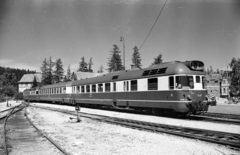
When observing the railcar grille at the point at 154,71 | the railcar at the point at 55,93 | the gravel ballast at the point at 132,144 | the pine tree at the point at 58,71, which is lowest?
the gravel ballast at the point at 132,144

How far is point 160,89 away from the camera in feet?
46.5

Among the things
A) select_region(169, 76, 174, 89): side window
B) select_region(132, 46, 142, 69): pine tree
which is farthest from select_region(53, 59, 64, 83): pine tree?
select_region(169, 76, 174, 89): side window

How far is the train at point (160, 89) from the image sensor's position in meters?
12.9

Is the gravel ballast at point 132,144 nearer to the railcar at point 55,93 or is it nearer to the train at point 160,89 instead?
the train at point 160,89

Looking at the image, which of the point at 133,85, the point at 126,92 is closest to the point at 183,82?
the point at 133,85

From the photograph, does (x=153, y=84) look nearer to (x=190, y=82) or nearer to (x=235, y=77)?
(x=190, y=82)

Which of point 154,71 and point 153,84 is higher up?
point 154,71

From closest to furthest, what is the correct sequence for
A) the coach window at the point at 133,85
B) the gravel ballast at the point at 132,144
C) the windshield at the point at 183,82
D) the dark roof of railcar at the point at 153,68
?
the gravel ballast at the point at 132,144, the windshield at the point at 183,82, the dark roof of railcar at the point at 153,68, the coach window at the point at 133,85

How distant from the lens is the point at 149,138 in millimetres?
8109

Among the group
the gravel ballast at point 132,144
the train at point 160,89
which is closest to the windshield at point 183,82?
the train at point 160,89

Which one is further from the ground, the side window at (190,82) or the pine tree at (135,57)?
the pine tree at (135,57)

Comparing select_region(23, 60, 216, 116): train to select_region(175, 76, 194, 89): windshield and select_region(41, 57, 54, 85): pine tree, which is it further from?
select_region(41, 57, 54, 85): pine tree

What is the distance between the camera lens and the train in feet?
42.3

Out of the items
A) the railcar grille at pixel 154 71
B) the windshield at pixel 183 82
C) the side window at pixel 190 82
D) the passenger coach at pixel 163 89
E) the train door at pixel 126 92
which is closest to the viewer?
the passenger coach at pixel 163 89
